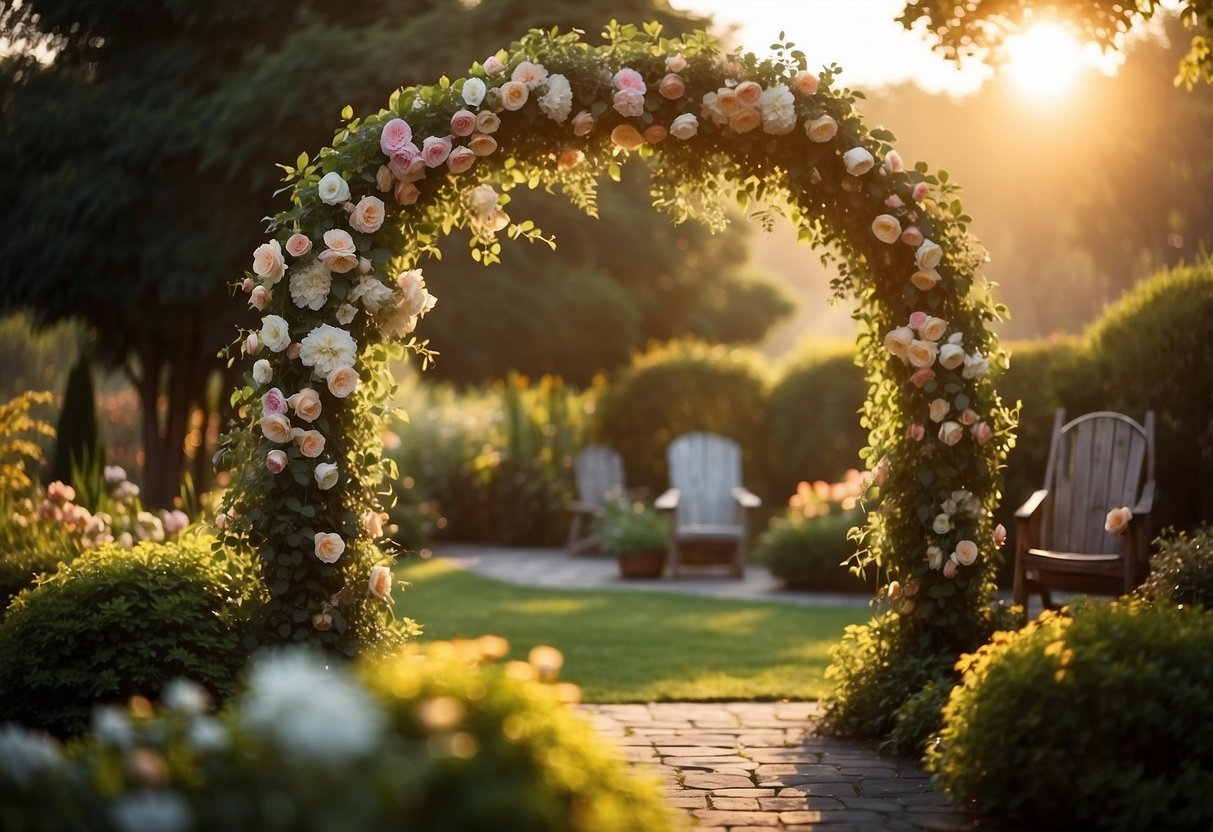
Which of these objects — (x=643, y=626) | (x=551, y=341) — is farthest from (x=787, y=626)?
(x=551, y=341)

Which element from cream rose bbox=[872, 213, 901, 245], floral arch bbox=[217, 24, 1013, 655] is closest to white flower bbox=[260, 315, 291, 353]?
floral arch bbox=[217, 24, 1013, 655]

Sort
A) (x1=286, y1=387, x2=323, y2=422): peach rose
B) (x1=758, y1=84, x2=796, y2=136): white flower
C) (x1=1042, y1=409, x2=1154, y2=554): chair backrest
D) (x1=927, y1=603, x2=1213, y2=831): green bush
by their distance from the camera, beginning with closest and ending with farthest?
(x1=927, y1=603, x2=1213, y2=831): green bush → (x1=286, y1=387, x2=323, y2=422): peach rose → (x1=758, y1=84, x2=796, y2=136): white flower → (x1=1042, y1=409, x2=1154, y2=554): chair backrest

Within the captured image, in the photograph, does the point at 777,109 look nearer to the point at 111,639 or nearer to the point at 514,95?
the point at 514,95

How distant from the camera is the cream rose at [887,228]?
485cm

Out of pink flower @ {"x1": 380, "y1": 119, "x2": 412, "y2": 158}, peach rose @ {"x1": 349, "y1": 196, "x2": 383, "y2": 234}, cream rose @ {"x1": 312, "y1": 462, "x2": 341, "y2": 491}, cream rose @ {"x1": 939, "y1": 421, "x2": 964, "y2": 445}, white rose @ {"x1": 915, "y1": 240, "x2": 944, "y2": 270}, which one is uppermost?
pink flower @ {"x1": 380, "y1": 119, "x2": 412, "y2": 158}

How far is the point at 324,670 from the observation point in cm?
439

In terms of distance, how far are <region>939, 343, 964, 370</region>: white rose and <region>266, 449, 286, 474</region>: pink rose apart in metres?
2.31

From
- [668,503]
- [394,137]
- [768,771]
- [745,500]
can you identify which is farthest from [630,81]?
[745,500]

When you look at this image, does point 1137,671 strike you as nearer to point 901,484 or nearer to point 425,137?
point 901,484

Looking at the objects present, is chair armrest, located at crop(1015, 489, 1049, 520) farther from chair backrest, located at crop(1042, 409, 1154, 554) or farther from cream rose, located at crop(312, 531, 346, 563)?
cream rose, located at crop(312, 531, 346, 563)

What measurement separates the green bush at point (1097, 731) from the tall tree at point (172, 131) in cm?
885

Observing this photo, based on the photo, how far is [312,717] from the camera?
71.9 inches

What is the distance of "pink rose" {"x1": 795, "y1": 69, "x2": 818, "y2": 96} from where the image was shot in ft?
15.8

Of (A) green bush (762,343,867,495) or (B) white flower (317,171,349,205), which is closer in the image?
(B) white flower (317,171,349,205)
